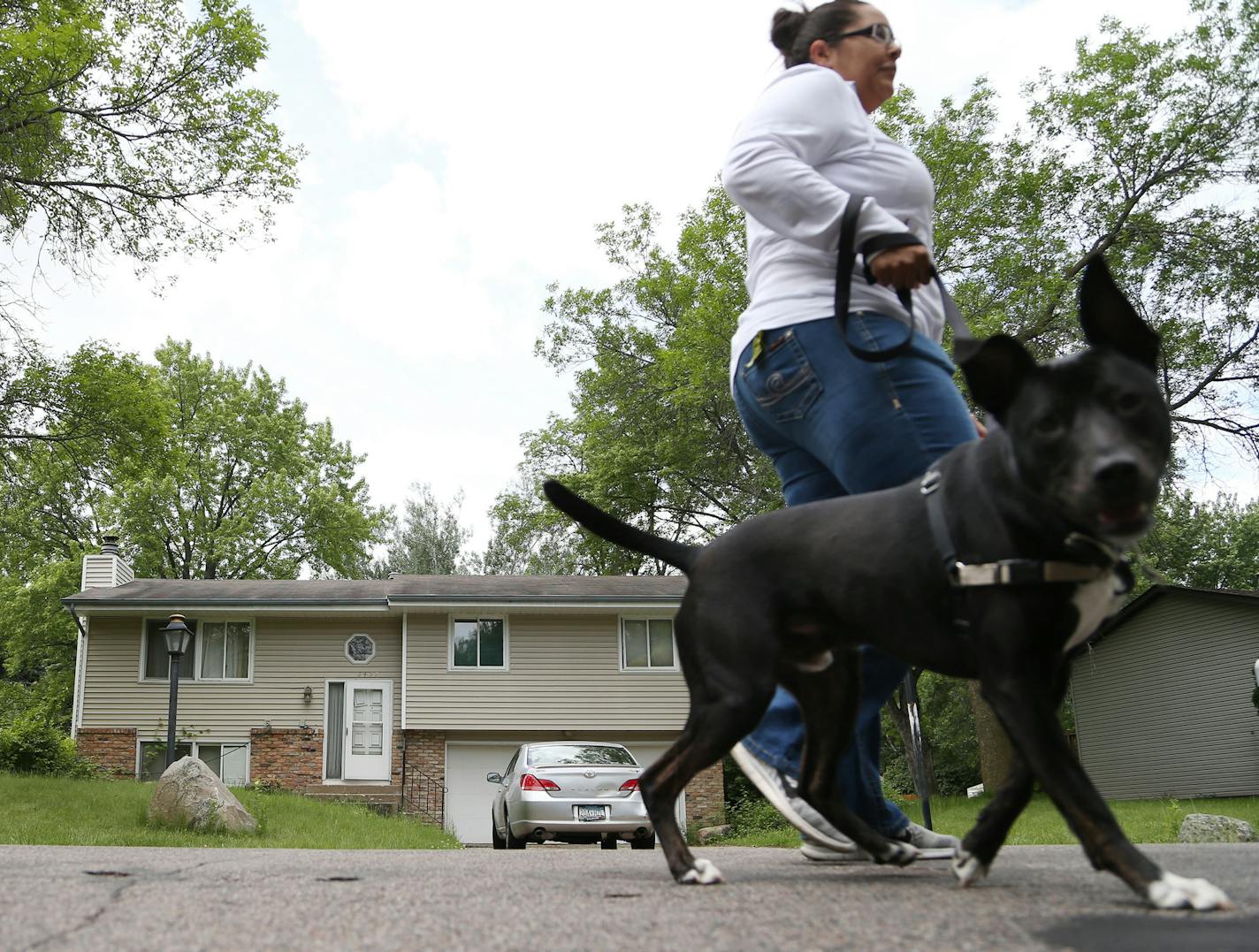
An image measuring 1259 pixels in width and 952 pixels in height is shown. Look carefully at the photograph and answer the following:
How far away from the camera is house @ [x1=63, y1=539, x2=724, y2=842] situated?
2612 cm

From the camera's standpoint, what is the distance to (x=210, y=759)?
86.3 ft

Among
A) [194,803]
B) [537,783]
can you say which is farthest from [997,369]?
[537,783]

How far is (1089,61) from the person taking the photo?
23047mm

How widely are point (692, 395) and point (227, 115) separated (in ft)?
40.0

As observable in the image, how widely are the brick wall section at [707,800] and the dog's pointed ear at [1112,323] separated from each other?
2369cm

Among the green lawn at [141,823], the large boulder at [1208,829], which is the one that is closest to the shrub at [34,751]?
the green lawn at [141,823]

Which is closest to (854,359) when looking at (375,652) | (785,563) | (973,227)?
(785,563)

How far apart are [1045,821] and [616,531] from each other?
44.0 feet

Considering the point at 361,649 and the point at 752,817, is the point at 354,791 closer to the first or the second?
the point at 361,649

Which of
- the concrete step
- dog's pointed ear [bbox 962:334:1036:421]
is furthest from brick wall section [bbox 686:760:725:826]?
dog's pointed ear [bbox 962:334:1036:421]

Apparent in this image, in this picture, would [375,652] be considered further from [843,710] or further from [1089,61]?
[843,710]

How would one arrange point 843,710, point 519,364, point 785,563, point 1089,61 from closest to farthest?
point 785,563
point 843,710
point 1089,61
point 519,364

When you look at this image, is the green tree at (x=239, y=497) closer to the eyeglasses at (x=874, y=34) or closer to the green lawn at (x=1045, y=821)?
the green lawn at (x=1045, y=821)

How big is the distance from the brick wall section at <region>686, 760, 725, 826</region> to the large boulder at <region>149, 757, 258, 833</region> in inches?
506
